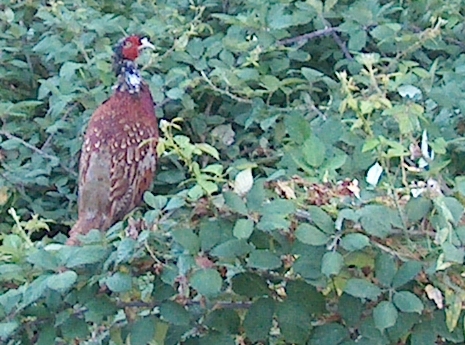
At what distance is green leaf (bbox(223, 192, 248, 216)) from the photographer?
→ 1.77 metres

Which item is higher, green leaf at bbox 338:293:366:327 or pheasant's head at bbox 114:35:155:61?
green leaf at bbox 338:293:366:327

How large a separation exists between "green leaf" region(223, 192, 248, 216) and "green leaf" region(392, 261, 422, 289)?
26 cm

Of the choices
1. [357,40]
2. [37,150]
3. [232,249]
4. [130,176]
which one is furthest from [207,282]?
[37,150]

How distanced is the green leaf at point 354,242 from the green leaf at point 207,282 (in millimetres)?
204

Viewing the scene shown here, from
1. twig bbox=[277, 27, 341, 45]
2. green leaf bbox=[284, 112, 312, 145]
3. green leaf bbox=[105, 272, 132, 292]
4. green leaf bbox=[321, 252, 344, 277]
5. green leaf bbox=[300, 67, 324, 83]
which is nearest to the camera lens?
green leaf bbox=[321, 252, 344, 277]

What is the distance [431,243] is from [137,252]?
0.47 m

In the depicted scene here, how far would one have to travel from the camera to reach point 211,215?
1821 millimetres

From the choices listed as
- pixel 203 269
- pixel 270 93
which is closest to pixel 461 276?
pixel 203 269

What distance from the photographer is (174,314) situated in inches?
72.2

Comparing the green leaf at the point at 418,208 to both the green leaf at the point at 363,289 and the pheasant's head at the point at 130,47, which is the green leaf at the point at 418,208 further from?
the pheasant's head at the point at 130,47

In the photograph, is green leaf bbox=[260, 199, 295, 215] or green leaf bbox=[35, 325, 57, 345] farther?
green leaf bbox=[35, 325, 57, 345]

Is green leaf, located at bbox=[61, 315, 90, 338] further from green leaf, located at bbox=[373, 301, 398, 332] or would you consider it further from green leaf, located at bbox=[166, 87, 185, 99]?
green leaf, located at bbox=[166, 87, 185, 99]

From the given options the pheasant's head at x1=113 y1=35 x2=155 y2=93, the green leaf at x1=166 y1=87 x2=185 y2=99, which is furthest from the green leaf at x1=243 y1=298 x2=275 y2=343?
the pheasant's head at x1=113 y1=35 x2=155 y2=93

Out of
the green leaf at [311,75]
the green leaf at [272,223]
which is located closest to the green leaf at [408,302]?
the green leaf at [272,223]
